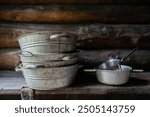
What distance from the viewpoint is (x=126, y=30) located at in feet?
5.69

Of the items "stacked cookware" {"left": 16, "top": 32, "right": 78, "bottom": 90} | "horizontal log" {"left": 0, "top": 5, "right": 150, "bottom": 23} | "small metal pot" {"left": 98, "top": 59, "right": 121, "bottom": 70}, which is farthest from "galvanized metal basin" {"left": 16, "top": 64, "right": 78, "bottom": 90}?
"horizontal log" {"left": 0, "top": 5, "right": 150, "bottom": 23}

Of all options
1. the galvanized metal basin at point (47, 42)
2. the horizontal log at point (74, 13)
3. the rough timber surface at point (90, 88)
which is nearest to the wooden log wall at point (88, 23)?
the horizontal log at point (74, 13)

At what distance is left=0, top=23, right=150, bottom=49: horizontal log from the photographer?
68.2 inches

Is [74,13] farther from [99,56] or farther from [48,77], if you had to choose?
[48,77]

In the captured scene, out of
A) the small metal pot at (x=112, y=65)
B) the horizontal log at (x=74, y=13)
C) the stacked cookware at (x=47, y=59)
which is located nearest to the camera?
the stacked cookware at (x=47, y=59)

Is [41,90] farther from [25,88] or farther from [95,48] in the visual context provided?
[95,48]

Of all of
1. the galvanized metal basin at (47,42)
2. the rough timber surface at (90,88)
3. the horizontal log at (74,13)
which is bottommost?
the rough timber surface at (90,88)

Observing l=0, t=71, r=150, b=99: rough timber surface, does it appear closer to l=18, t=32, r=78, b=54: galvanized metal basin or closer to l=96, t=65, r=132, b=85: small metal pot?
l=96, t=65, r=132, b=85: small metal pot

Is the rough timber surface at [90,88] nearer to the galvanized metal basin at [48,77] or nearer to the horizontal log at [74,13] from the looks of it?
the galvanized metal basin at [48,77]

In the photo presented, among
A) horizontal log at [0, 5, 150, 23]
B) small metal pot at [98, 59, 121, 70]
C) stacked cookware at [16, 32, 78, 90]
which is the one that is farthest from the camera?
horizontal log at [0, 5, 150, 23]

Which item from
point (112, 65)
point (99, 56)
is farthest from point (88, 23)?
point (112, 65)

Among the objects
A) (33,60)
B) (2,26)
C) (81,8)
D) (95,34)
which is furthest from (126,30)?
(2,26)

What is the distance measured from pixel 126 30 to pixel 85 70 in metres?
0.44

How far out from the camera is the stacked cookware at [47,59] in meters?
1.30
